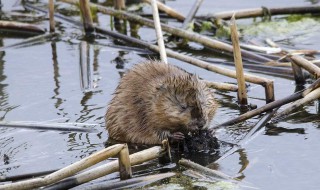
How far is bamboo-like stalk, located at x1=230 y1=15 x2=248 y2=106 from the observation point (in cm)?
724

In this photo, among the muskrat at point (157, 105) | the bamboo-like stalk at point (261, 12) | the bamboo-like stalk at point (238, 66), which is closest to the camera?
the muskrat at point (157, 105)

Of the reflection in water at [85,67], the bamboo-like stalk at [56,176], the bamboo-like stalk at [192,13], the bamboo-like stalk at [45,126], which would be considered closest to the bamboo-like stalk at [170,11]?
the bamboo-like stalk at [192,13]

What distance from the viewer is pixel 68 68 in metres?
9.20

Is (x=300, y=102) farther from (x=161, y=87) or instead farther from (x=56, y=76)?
(x=56, y=76)

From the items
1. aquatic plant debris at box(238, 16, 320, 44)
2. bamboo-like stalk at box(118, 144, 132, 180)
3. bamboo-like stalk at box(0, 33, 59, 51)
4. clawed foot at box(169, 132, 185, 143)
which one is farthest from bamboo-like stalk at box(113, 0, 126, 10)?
bamboo-like stalk at box(118, 144, 132, 180)

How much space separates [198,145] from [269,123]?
850 millimetres

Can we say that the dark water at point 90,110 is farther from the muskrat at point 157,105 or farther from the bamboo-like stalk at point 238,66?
the muskrat at point 157,105

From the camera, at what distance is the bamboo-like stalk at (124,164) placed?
565 centimetres

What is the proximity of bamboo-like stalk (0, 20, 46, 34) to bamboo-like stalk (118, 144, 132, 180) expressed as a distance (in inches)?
193

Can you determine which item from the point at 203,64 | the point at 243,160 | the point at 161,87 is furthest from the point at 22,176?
the point at 203,64

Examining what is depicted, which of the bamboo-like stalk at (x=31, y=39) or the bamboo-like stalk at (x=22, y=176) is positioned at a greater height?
the bamboo-like stalk at (x=31, y=39)

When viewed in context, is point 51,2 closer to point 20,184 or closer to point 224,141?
point 224,141

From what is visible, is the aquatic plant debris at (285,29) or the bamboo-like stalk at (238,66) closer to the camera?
the bamboo-like stalk at (238,66)

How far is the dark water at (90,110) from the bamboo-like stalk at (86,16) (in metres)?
0.18
